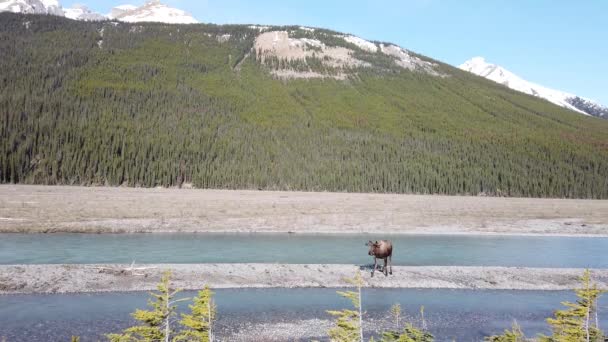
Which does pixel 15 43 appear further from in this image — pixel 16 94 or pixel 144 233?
pixel 144 233

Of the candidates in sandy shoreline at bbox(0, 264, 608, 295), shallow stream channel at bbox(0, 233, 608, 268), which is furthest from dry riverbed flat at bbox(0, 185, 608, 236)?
sandy shoreline at bbox(0, 264, 608, 295)

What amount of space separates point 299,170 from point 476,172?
41.6m

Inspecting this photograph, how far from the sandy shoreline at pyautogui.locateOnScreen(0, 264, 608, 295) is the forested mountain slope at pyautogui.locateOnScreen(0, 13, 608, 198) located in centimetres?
7229

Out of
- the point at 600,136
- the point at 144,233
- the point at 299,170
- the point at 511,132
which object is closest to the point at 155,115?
the point at 299,170

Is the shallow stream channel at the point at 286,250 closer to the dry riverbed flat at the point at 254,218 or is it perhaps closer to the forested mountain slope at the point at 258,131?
the dry riverbed flat at the point at 254,218

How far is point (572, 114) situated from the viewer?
642 ft

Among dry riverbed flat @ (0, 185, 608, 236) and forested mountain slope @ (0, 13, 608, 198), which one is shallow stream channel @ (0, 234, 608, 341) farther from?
forested mountain slope @ (0, 13, 608, 198)

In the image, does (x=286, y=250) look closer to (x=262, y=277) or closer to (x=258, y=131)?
(x=262, y=277)

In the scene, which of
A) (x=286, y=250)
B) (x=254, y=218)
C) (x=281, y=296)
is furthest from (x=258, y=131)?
(x=281, y=296)

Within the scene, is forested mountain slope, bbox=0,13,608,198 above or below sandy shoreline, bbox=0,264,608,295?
above

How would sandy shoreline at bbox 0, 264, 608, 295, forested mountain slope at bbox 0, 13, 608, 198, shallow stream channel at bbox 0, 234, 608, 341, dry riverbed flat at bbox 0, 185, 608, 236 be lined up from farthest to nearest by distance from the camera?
forested mountain slope at bbox 0, 13, 608, 198, dry riverbed flat at bbox 0, 185, 608, 236, sandy shoreline at bbox 0, 264, 608, 295, shallow stream channel at bbox 0, 234, 608, 341

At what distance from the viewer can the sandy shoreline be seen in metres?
22.6

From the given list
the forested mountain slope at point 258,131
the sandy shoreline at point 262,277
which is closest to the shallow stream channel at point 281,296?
the sandy shoreline at point 262,277

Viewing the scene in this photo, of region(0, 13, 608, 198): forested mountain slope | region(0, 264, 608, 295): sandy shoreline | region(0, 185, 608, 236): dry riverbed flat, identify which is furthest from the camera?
region(0, 13, 608, 198): forested mountain slope
